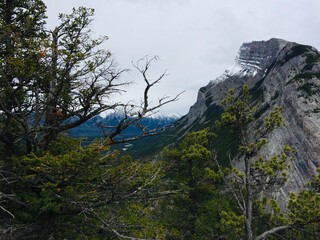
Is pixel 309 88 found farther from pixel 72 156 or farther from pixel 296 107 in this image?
pixel 72 156

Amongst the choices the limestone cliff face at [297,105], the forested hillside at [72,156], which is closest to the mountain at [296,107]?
the limestone cliff face at [297,105]

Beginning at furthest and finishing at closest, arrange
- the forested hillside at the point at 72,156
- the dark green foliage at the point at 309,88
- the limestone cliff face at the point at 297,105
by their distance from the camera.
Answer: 1. the dark green foliage at the point at 309,88
2. the limestone cliff face at the point at 297,105
3. the forested hillside at the point at 72,156

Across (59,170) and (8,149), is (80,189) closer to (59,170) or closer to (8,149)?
(59,170)

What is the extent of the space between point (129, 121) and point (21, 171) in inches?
158

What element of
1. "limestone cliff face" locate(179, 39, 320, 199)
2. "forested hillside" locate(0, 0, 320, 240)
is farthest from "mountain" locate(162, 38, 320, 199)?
"forested hillside" locate(0, 0, 320, 240)

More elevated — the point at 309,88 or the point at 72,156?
the point at 309,88

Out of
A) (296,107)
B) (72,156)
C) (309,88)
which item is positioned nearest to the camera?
(72,156)

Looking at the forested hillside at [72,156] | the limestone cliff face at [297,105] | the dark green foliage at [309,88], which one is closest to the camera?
the forested hillside at [72,156]

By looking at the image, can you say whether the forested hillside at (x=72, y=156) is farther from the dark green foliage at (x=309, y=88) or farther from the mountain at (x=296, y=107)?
the dark green foliage at (x=309, y=88)

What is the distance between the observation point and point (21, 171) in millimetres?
11375

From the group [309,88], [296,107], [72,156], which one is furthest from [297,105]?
[72,156]

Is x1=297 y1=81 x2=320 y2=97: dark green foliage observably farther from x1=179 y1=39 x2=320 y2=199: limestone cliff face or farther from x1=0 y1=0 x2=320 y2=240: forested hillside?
x1=0 y1=0 x2=320 y2=240: forested hillside

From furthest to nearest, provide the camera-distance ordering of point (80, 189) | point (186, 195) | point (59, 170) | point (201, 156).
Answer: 1. point (186, 195)
2. point (201, 156)
3. point (80, 189)
4. point (59, 170)

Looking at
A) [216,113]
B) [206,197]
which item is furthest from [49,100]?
[216,113]
